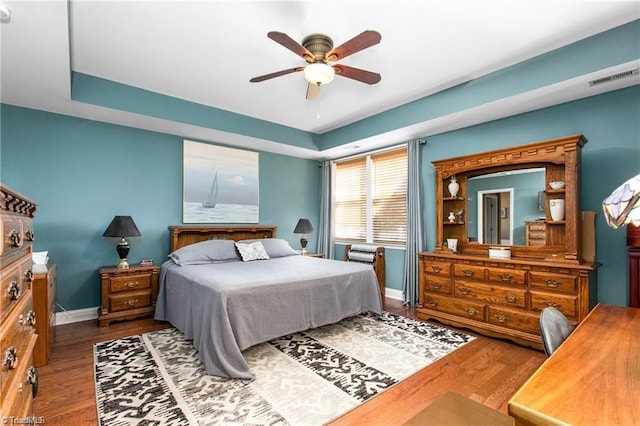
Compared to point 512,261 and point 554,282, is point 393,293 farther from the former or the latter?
point 554,282

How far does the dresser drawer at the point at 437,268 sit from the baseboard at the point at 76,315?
13.8 feet

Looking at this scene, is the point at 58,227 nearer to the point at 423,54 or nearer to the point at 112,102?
the point at 112,102

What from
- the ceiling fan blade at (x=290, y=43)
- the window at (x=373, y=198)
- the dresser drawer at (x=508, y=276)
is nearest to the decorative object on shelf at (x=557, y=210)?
the dresser drawer at (x=508, y=276)

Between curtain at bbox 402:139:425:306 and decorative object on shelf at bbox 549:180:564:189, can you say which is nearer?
decorative object on shelf at bbox 549:180:564:189

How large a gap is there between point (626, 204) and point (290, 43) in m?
2.08

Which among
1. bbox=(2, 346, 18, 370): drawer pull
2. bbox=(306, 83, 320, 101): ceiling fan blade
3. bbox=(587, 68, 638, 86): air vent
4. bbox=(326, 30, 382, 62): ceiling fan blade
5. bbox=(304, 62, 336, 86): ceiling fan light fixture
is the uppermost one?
bbox=(326, 30, 382, 62): ceiling fan blade

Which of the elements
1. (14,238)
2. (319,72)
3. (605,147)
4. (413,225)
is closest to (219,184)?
(319,72)

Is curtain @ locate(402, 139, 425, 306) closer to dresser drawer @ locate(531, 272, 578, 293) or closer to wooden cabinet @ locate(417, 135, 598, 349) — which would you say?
wooden cabinet @ locate(417, 135, 598, 349)

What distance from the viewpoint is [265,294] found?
111 inches

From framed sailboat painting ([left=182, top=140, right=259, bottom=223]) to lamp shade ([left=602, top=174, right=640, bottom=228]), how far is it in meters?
4.60

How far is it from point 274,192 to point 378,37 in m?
3.75

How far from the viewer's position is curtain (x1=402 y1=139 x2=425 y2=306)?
14.9 feet

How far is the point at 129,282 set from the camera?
3701 millimetres

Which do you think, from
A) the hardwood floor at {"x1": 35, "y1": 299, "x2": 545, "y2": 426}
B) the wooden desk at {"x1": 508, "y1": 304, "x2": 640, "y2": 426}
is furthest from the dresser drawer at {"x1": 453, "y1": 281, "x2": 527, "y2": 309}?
the wooden desk at {"x1": 508, "y1": 304, "x2": 640, "y2": 426}
